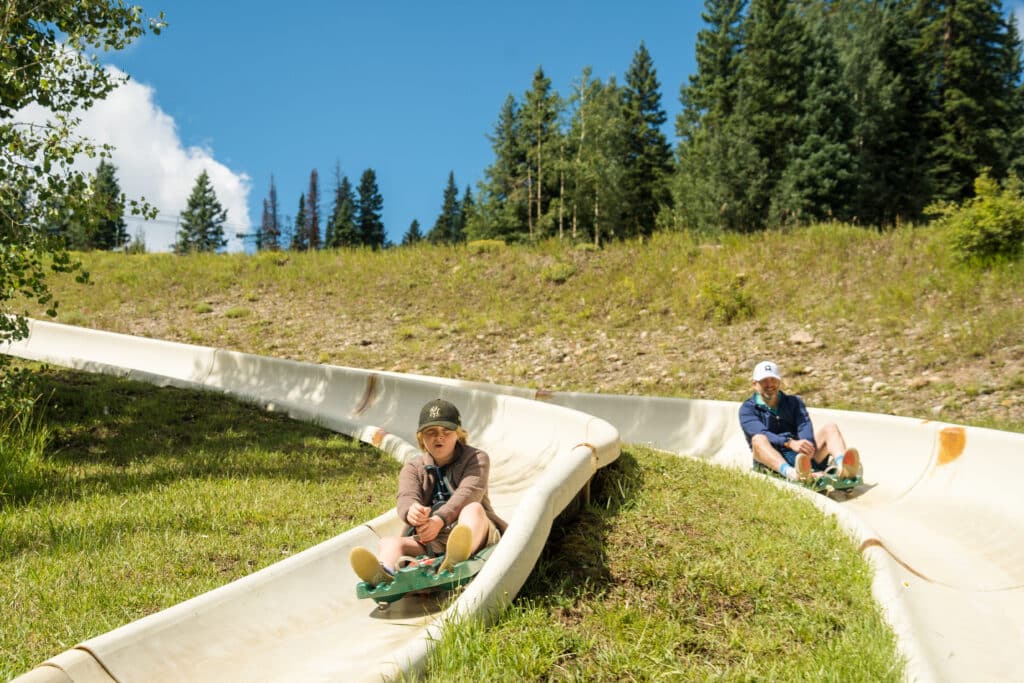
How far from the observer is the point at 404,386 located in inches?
396

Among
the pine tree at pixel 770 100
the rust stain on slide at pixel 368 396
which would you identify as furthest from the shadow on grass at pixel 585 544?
the pine tree at pixel 770 100

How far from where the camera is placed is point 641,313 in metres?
14.2

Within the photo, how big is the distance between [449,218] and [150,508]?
80911mm

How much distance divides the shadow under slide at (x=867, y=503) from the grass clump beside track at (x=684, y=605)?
0.47ft

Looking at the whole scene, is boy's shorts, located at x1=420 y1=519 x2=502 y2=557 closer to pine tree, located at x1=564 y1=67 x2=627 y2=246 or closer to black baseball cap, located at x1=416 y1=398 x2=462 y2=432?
black baseball cap, located at x1=416 y1=398 x2=462 y2=432

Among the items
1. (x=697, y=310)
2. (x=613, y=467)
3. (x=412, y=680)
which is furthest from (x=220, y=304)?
(x=412, y=680)

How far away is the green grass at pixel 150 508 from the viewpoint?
11.2 feet

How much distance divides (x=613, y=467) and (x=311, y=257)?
58.1 ft

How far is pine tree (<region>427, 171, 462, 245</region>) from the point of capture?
80125 millimetres

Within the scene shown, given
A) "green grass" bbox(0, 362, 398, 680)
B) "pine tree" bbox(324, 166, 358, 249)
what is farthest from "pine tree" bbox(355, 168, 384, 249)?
"green grass" bbox(0, 362, 398, 680)

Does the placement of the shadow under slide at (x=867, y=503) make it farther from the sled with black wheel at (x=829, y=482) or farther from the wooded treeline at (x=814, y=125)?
the wooded treeline at (x=814, y=125)

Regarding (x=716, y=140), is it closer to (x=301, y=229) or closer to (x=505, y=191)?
(x=505, y=191)

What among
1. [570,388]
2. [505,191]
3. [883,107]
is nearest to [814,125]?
[883,107]

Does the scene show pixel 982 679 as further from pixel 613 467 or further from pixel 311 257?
pixel 311 257
